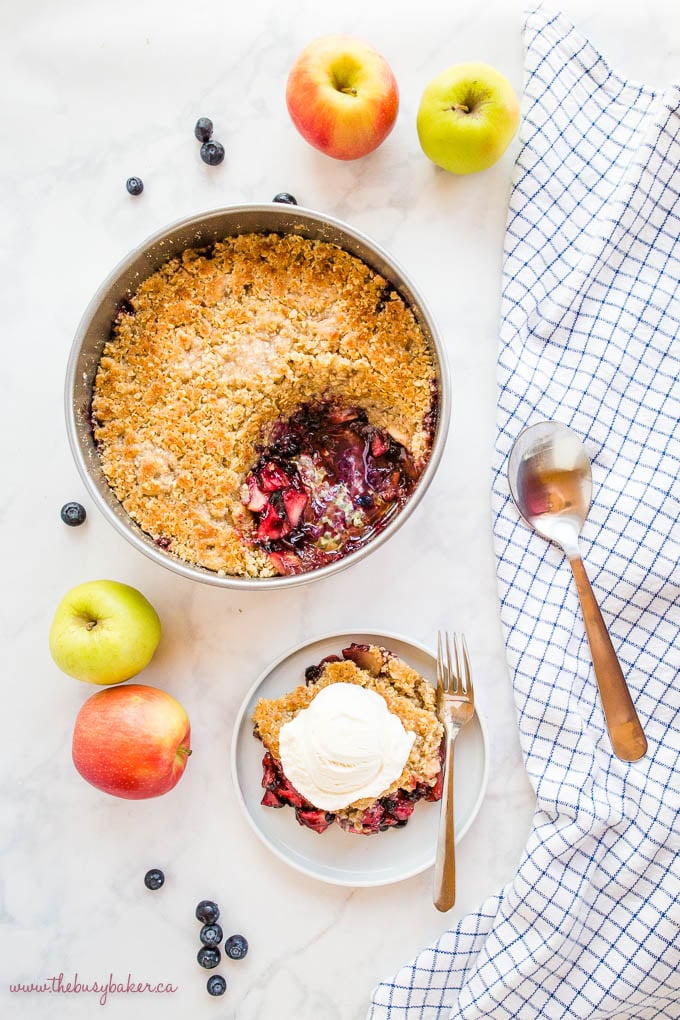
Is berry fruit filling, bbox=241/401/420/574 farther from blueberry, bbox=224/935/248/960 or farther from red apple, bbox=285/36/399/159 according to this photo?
blueberry, bbox=224/935/248/960

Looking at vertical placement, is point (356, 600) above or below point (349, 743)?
above

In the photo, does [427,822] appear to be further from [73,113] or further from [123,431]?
[73,113]

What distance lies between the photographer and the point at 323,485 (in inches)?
89.1

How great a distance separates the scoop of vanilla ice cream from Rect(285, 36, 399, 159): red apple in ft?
4.87

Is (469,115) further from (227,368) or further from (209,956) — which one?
(209,956)

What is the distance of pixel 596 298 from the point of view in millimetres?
2316

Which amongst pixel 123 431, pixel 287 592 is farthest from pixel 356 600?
pixel 123 431

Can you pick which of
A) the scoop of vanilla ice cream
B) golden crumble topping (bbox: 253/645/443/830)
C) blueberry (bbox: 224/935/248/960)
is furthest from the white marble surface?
the scoop of vanilla ice cream

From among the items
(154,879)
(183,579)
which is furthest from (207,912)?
(183,579)

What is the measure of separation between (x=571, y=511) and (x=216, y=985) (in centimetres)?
165

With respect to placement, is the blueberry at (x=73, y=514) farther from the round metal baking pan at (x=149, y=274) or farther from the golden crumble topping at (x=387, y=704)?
the golden crumble topping at (x=387, y=704)

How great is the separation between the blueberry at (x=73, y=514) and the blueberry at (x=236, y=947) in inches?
49.5

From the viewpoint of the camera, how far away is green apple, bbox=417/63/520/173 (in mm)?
2164

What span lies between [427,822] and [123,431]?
53.2 inches
